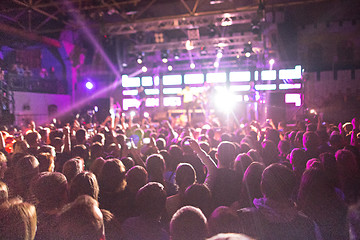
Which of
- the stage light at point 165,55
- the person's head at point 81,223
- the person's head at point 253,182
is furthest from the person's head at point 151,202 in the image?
the stage light at point 165,55

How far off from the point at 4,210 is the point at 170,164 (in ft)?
7.15

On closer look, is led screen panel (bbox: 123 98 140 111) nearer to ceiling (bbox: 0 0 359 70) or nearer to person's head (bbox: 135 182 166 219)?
ceiling (bbox: 0 0 359 70)

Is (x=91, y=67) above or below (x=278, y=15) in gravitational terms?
below

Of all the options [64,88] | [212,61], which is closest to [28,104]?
[64,88]

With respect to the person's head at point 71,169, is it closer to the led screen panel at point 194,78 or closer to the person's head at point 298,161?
the person's head at point 298,161

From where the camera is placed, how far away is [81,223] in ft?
4.28

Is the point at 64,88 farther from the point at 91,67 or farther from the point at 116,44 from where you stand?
the point at 116,44

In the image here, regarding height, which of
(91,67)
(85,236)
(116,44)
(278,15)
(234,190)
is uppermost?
(278,15)

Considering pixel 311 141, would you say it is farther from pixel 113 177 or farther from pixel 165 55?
pixel 165 55

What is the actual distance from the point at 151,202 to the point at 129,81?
17.4m

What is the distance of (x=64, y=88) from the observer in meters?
16.3

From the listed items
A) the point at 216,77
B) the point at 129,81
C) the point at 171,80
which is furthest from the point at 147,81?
the point at 216,77

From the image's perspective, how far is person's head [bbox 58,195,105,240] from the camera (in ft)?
4.21

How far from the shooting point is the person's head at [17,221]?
133 cm
